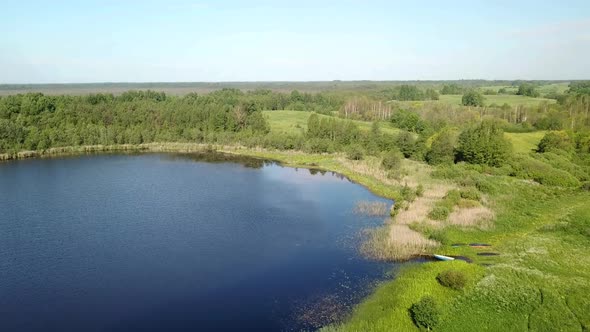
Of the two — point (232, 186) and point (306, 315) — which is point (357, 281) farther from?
point (232, 186)

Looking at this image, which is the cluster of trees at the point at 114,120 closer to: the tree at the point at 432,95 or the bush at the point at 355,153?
the bush at the point at 355,153

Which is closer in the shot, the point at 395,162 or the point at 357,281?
the point at 357,281

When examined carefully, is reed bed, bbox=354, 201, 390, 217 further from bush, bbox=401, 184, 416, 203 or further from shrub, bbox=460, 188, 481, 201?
shrub, bbox=460, 188, 481, 201

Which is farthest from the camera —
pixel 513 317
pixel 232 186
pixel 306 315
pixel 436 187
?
pixel 232 186

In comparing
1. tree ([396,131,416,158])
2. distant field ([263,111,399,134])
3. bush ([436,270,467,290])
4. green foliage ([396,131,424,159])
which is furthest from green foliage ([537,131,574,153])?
bush ([436,270,467,290])

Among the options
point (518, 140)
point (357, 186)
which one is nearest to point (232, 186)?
point (357, 186)

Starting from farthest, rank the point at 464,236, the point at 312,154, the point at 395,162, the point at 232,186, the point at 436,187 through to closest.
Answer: the point at 312,154
the point at 395,162
the point at 232,186
the point at 436,187
the point at 464,236

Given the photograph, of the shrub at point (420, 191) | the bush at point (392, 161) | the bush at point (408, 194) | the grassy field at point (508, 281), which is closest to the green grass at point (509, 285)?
the grassy field at point (508, 281)
